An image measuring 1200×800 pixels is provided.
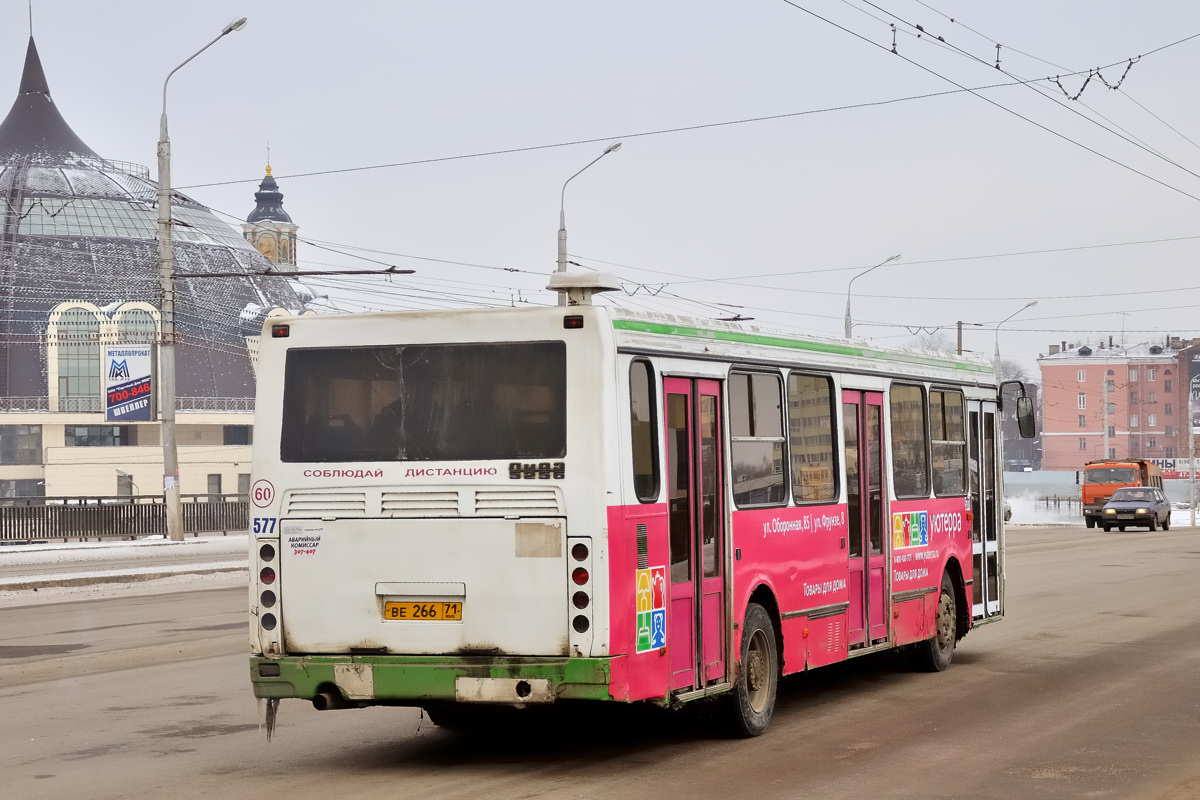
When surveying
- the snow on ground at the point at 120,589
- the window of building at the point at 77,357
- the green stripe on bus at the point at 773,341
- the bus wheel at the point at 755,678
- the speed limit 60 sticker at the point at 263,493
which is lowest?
the snow on ground at the point at 120,589

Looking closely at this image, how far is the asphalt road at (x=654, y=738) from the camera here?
856cm

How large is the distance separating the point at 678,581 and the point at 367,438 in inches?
77.9

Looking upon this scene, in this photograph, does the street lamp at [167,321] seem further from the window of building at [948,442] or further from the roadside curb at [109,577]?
the window of building at [948,442]

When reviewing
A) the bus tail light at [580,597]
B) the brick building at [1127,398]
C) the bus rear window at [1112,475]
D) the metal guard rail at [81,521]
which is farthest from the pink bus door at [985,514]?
the brick building at [1127,398]

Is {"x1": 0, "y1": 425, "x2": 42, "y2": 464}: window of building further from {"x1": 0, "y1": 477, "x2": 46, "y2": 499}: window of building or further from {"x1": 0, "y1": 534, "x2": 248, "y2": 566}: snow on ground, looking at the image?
{"x1": 0, "y1": 534, "x2": 248, "y2": 566}: snow on ground

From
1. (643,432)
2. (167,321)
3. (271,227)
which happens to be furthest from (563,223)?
(271,227)

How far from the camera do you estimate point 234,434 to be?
4077 inches

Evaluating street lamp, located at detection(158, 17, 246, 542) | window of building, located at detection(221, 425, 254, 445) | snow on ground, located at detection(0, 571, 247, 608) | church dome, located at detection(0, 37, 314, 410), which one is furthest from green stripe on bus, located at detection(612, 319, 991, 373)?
window of building, located at detection(221, 425, 254, 445)

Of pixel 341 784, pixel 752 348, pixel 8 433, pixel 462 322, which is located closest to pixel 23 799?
pixel 341 784

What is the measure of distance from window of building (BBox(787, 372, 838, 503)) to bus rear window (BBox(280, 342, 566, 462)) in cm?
262

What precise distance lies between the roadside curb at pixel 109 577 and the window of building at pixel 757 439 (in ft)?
59.8

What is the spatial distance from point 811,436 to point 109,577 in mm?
18847

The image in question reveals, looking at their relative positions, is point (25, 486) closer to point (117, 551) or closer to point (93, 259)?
point (93, 259)

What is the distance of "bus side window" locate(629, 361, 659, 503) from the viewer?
29.6ft
